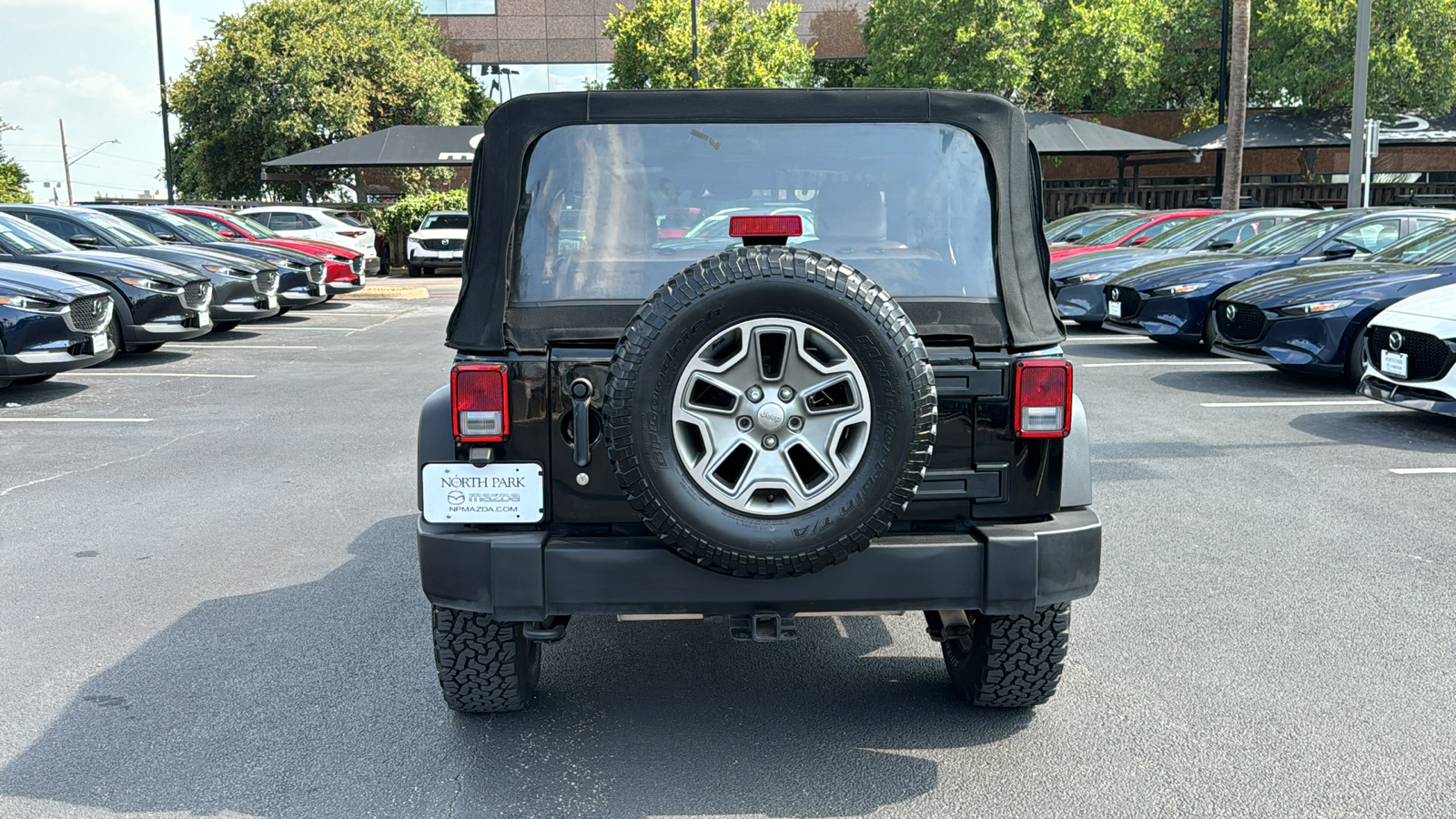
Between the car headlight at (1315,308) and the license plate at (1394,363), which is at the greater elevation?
the car headlight at (1315,308)

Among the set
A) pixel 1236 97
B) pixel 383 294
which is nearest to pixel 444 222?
pixel 383 294

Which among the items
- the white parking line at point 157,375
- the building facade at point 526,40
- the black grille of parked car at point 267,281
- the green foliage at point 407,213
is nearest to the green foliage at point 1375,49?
the green foliage at point 407,213

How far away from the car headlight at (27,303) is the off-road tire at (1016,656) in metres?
9.25

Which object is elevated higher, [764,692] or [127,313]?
[127,313]

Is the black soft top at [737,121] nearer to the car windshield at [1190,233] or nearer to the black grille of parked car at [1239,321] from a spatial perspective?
the black grille of parked car at [1239,321]

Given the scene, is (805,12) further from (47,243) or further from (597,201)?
(597,201)

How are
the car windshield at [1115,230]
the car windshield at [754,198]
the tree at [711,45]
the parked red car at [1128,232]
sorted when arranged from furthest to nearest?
1. the tree at [711,45]
2. the car windshield at [1115,230]
3. the parked red car at [1128,232]
4. the car windshield at [754,198]

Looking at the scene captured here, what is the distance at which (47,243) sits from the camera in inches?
521

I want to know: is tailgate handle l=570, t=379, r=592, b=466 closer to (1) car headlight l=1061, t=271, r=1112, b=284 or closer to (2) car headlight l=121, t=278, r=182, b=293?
(2) car headlight l=121, t=278, r=182, b=293

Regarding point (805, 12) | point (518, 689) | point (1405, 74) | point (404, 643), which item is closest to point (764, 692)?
point (518, 689)

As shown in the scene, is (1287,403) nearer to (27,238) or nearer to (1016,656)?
(1016,656)

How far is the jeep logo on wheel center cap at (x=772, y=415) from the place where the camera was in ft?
10.3

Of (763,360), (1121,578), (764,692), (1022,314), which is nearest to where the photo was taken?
(763,360)

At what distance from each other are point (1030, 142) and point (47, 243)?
492 inches
